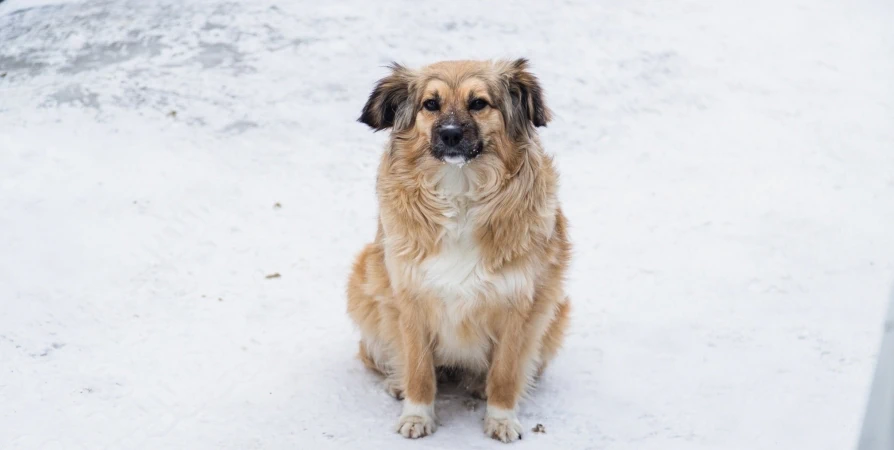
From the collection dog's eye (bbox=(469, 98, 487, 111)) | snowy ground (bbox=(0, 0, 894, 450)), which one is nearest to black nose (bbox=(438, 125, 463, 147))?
dog's eye (bbox=(469, 98, 487, 111))

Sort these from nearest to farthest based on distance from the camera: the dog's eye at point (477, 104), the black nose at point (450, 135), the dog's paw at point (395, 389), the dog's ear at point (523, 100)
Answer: the black nose at point (450, 135) < the dog's eye at point (477, 104) < the dog's ear at point (523, 100) < the dog's paw at point (395, 389)

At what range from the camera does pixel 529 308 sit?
362cm

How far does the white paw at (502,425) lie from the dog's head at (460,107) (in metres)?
1.11

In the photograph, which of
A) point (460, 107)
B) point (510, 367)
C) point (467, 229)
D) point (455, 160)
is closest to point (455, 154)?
point (455, 160)

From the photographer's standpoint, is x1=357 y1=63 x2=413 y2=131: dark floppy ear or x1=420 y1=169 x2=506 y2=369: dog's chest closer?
x1=420 y1=169 x2=506 y2=369: dog's chest

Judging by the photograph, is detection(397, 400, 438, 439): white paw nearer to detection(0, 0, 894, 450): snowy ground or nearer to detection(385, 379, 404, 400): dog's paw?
detection(0, 0, 894, 450): snowy ground

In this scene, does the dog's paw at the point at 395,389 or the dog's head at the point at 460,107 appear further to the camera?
the dog's paw at the point at 395,389

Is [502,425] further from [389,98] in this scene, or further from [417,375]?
[389,98]

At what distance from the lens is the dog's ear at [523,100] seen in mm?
3590

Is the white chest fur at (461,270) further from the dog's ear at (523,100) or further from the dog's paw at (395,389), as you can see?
the dog's paw at (395,389)

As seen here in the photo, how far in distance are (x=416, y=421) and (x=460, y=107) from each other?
1.33 metres

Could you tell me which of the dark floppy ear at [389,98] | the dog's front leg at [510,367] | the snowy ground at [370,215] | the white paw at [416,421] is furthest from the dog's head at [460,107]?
the snowy ground at [370,215]

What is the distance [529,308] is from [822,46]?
18.2ft

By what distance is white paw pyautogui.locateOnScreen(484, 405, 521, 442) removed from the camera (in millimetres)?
3637
